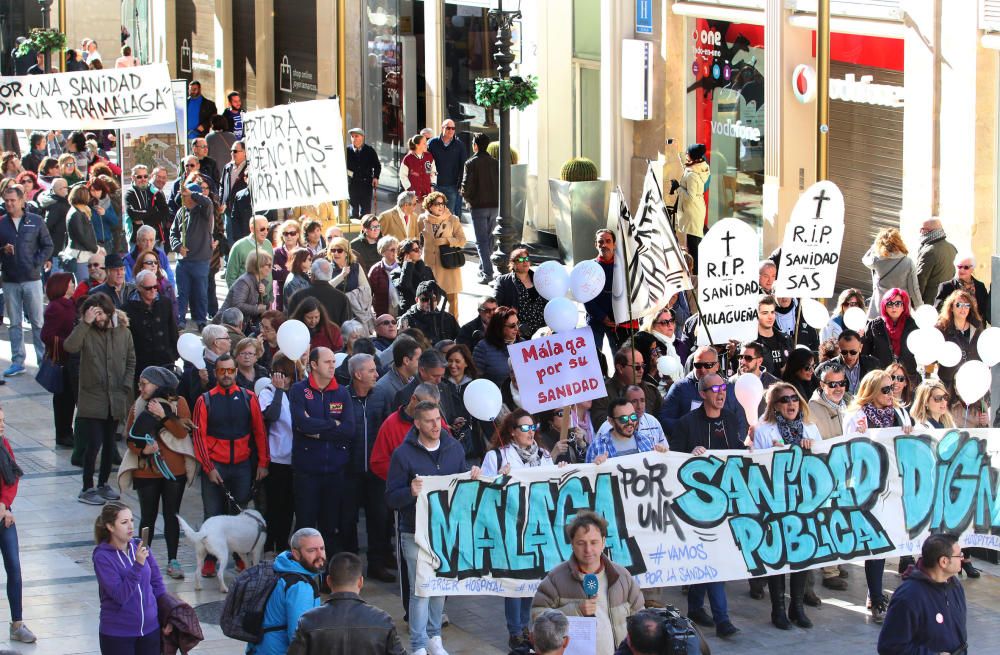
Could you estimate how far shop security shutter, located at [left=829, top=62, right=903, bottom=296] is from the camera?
20.9 metres

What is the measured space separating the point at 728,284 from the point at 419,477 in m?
4.15

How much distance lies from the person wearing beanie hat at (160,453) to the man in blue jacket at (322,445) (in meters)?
0.85

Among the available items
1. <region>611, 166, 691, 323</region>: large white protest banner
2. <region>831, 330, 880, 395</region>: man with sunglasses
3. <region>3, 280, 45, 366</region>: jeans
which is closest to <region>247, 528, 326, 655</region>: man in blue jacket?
<region>611, 166, 691, 323</region>: large white protest banner

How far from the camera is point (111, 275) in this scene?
1567cm

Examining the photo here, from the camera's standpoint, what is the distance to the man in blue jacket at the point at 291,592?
29.5 ft

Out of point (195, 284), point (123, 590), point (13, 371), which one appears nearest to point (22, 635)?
point (123, 590)

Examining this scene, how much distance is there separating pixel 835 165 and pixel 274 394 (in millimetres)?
11228

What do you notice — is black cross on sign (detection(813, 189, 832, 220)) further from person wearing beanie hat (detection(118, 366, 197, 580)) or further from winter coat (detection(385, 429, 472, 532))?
person wearing beanie hat (detection(118, 366, 197, 580))

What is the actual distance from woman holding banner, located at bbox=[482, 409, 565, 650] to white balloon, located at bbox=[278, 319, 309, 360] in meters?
2.25

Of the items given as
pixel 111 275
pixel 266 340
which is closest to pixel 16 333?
pixel 111 275

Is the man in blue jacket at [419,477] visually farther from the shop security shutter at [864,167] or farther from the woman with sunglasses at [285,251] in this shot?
the shop security shutter at [864,167]

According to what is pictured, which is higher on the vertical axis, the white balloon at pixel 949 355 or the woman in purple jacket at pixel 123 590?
the white balloon at pixel 949 355

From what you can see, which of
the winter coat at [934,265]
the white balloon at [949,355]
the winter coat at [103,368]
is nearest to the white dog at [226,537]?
the winter coat at [103,368]

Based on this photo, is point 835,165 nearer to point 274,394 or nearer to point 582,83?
point 582,83
